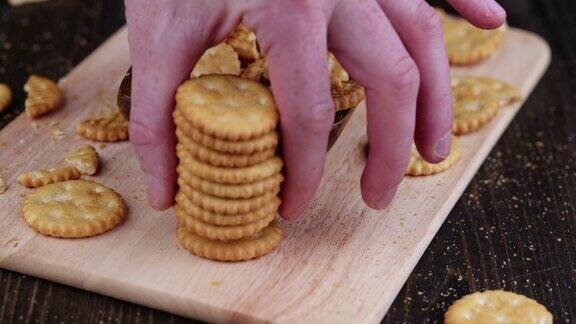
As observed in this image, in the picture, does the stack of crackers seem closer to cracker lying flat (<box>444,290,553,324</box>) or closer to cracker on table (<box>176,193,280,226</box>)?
cracker on table (<box>176,193,280,226</box>)

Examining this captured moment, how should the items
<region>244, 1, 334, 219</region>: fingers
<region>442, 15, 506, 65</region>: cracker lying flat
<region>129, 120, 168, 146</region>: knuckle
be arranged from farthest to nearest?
<region>442, 15, 506, 65</region>: cracker lying flat → <region>129, 120, 168, 146</region>: knuckle → <region>244, 1, 334, 219</region>: fingers

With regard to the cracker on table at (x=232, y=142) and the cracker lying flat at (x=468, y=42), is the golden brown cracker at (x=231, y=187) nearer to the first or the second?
the cracker on table at (x=232, y=142)

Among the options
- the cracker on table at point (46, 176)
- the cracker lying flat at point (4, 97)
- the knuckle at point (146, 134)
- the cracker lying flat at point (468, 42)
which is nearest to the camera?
the knuckle at point (146, 134)

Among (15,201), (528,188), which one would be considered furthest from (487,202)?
(15,201)

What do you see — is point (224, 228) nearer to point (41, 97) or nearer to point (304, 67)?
point (304, 67)

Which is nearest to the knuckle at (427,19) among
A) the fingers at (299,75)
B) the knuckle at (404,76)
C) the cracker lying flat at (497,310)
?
the knuckle at (404,76)

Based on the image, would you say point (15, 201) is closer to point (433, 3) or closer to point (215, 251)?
point (215, 251)

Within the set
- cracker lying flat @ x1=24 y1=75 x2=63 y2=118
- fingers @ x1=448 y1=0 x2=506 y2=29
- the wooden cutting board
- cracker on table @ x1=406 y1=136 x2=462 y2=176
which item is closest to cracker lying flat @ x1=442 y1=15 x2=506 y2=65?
the wooden cutting board
